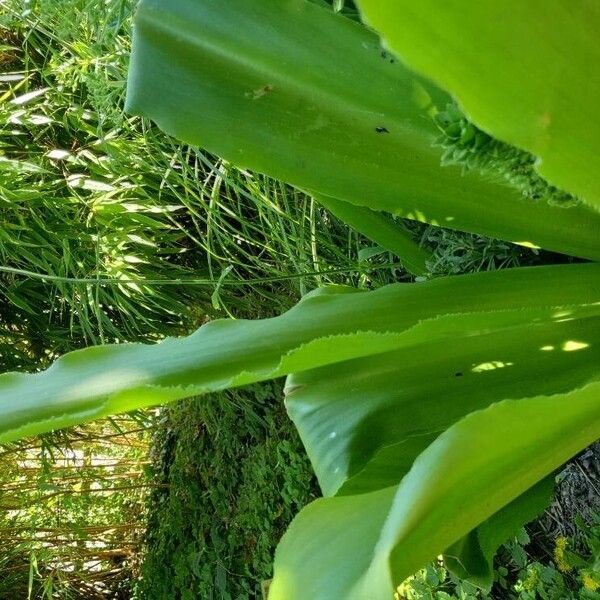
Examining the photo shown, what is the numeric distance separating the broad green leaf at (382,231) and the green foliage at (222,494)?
767 mm

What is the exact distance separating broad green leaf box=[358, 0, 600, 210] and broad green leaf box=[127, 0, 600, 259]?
246 millimetres

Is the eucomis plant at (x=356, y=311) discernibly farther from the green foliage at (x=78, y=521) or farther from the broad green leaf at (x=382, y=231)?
the green foliage at (x=78, y=521)

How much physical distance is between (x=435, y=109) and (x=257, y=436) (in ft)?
3.91

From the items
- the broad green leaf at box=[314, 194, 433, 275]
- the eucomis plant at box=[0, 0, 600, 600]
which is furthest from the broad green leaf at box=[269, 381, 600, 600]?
the broad green leaf at box=[314, 194, 433, 275]

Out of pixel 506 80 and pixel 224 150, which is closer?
pixel 506 80

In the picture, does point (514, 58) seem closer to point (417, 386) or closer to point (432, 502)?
point (432, 502)

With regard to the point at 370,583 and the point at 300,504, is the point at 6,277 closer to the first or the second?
the point at 300,504

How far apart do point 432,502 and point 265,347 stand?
21cm

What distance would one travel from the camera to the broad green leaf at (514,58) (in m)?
0.24

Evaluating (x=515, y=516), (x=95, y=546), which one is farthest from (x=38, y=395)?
(x=95, y=546)

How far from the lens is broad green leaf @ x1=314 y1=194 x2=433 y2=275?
67cm

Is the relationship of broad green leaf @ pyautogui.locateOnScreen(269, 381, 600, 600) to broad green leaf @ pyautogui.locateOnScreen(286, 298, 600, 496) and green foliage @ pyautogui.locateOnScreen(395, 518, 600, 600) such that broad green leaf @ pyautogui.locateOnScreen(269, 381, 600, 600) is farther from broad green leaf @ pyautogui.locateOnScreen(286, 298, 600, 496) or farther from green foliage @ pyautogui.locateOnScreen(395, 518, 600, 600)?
green foliage @ pyautogui.locateOnScreen(395, 518, 600, 600)

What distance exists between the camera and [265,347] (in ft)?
1.62

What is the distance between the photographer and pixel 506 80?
0.26 metres
